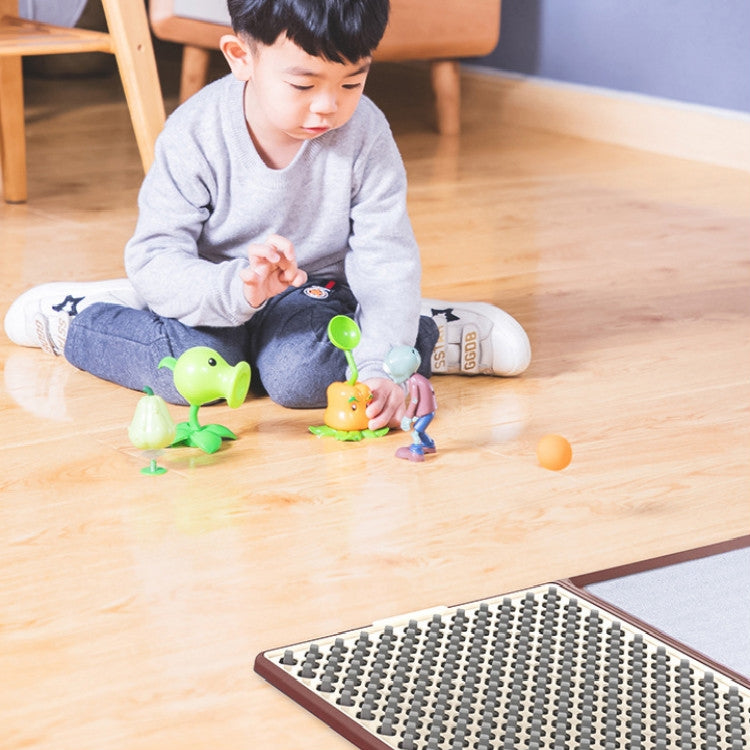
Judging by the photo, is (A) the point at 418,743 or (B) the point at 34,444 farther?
(B) the point at 34,444

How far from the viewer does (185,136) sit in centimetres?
119

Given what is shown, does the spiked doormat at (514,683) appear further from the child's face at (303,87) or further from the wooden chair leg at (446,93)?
the wooden chair leg at (446,93)

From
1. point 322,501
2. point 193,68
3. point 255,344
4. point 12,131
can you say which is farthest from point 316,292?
point 193,68

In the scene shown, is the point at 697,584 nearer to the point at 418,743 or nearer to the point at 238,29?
the point at 418,743

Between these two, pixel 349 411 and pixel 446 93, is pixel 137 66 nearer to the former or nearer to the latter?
pixel 349 411

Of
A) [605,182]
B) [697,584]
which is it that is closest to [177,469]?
[697,584]

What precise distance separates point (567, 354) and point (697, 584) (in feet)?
1.73

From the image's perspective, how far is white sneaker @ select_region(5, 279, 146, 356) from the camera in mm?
1312

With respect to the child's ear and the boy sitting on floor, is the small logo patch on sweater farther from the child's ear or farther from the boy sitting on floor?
Result: the child's ear

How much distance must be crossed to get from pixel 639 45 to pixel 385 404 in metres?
1.66

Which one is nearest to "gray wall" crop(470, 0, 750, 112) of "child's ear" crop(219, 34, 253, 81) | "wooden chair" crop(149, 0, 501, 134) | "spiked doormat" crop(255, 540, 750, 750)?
"wooden chair" crop(149, 0, 501, 134)

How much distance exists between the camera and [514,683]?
2.32ft

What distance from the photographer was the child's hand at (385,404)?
112 centimetres

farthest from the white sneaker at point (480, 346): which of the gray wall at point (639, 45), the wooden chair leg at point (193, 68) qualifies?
the wooden chair leg at point (193, 68)
